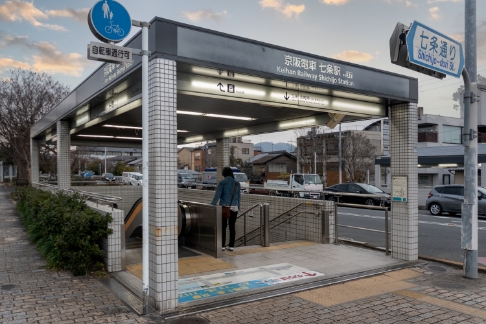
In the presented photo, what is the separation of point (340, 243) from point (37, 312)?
7.12m

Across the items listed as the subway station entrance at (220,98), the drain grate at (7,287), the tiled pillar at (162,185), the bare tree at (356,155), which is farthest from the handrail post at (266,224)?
the bare tree at (356,155)

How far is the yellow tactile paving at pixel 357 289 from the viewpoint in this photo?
5.92 meters

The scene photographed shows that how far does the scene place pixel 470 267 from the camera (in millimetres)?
7008

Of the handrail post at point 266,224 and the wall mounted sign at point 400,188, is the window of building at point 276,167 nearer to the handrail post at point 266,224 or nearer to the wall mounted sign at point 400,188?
the handrail post at point 266,224

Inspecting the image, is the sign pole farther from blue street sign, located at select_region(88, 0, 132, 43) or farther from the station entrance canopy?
blue street sign, located at select_region(88, 0, 132, 43)

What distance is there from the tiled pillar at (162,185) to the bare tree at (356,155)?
37636 millimetres

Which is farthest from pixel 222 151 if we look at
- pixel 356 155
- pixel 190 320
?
pixel 356 155

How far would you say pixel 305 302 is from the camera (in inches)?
228

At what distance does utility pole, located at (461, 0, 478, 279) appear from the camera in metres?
7.02

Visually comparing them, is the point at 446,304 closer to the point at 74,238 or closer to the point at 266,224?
the point at 266,224

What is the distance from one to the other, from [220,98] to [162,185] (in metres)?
2.22

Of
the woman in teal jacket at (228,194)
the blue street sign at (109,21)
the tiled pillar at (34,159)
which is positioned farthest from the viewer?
the tiled pillar at (34,159)

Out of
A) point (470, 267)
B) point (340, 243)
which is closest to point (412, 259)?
point (470, 267)

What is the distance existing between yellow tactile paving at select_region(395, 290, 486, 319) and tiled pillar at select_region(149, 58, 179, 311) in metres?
3.51
